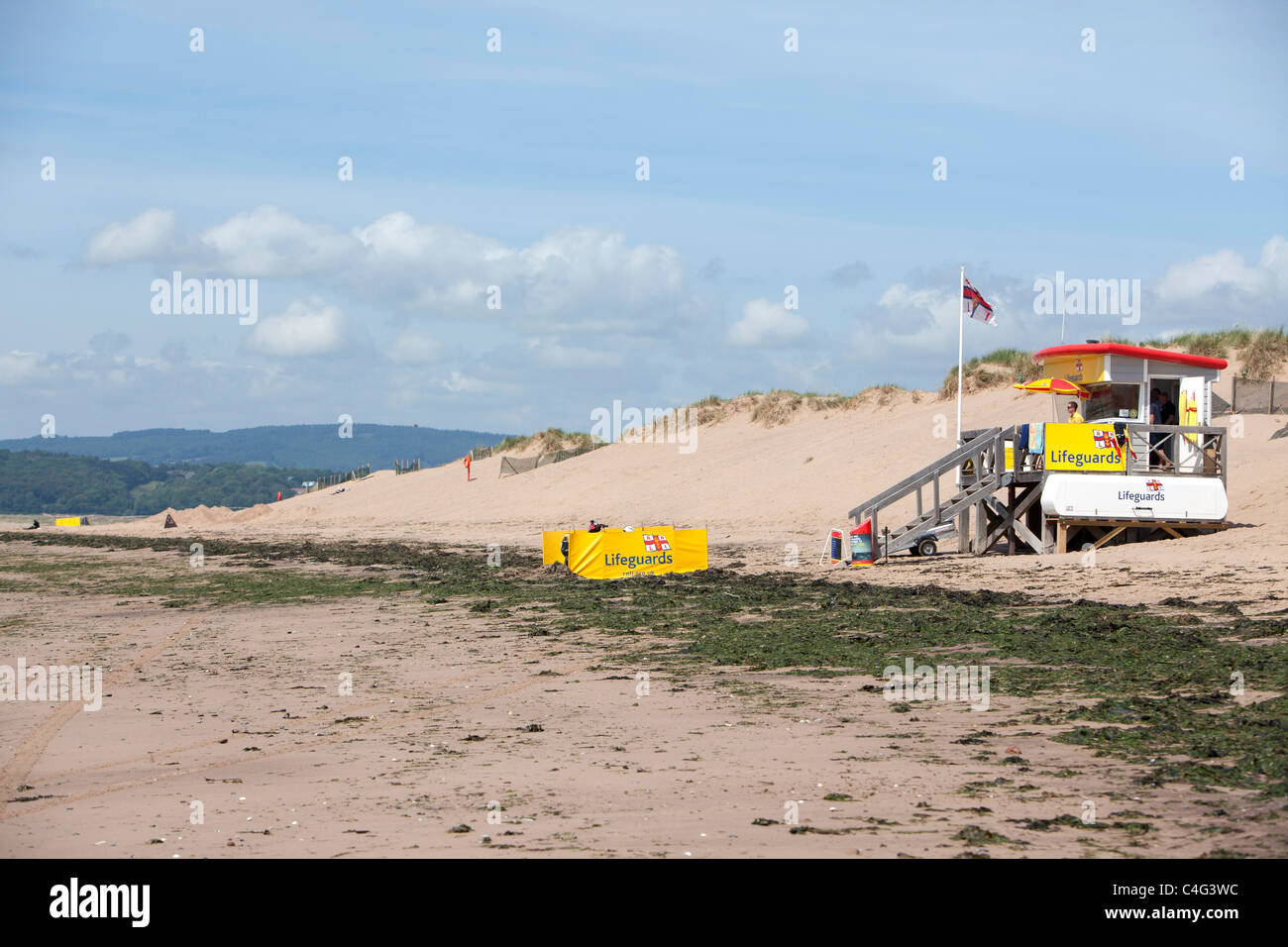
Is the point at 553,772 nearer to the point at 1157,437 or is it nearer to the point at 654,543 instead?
the point at 654,543

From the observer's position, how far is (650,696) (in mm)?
11633

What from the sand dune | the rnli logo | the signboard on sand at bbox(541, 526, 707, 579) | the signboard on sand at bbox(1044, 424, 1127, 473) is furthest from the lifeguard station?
the rnli logo

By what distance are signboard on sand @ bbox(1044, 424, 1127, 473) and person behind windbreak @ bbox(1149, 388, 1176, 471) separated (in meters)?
0.75

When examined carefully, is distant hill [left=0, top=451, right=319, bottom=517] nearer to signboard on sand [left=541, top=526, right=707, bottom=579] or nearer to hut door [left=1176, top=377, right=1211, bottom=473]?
signboard on sand [left=541, top=526, right=707, bottom=579]

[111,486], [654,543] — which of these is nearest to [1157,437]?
[654,543]

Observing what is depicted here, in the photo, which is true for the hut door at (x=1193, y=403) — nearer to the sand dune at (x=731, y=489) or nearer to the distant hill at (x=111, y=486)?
the sand dune at (x=731, y=489)

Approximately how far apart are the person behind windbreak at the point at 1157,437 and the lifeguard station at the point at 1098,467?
0.05m

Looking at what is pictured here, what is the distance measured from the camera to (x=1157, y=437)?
2427 centimetres

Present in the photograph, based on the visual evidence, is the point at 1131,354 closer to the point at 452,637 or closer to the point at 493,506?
the point at 452,637

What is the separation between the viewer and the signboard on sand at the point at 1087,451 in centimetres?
2347

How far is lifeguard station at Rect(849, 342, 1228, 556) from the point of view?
23172 mm
